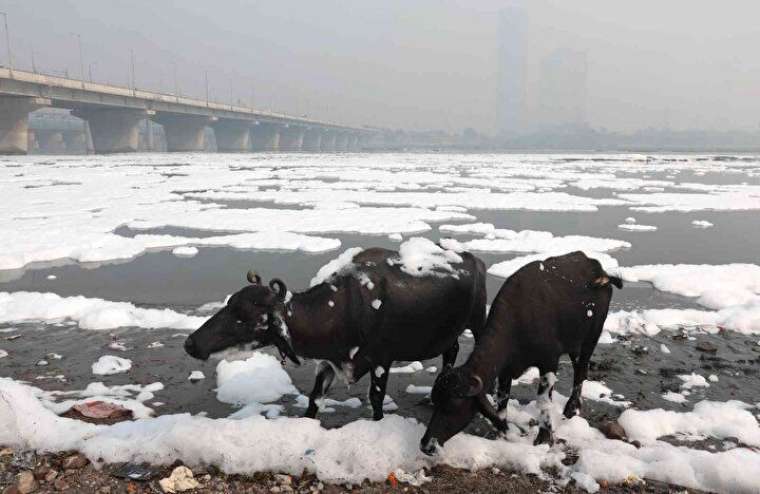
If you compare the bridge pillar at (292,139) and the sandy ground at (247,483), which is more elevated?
the bridge pillar at (292,139)

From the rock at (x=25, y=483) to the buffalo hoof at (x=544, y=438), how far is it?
4.38 meters

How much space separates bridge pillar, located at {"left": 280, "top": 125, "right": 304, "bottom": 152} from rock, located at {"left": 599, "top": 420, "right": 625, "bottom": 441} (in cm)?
17086

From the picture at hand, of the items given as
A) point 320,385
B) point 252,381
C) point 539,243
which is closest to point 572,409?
point 320,385

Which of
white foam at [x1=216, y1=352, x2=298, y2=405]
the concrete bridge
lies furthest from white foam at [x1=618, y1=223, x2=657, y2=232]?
the concrete bridge

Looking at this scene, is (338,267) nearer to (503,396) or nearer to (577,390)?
(503,396)

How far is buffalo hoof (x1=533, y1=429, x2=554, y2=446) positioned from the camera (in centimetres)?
491

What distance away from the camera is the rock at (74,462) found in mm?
4273

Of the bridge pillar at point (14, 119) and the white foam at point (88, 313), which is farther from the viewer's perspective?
the bridge pillar at point (14, 119)

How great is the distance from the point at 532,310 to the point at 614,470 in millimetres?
1551

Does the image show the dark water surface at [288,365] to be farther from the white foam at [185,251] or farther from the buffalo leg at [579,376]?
the white foam at [185,251]

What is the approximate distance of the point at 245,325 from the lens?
4.68 metres

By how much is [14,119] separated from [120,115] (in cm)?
2443

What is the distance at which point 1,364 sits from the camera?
6.64 m

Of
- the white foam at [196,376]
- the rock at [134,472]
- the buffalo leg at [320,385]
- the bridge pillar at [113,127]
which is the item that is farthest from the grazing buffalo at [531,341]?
the bridge pillar at [113,127]
